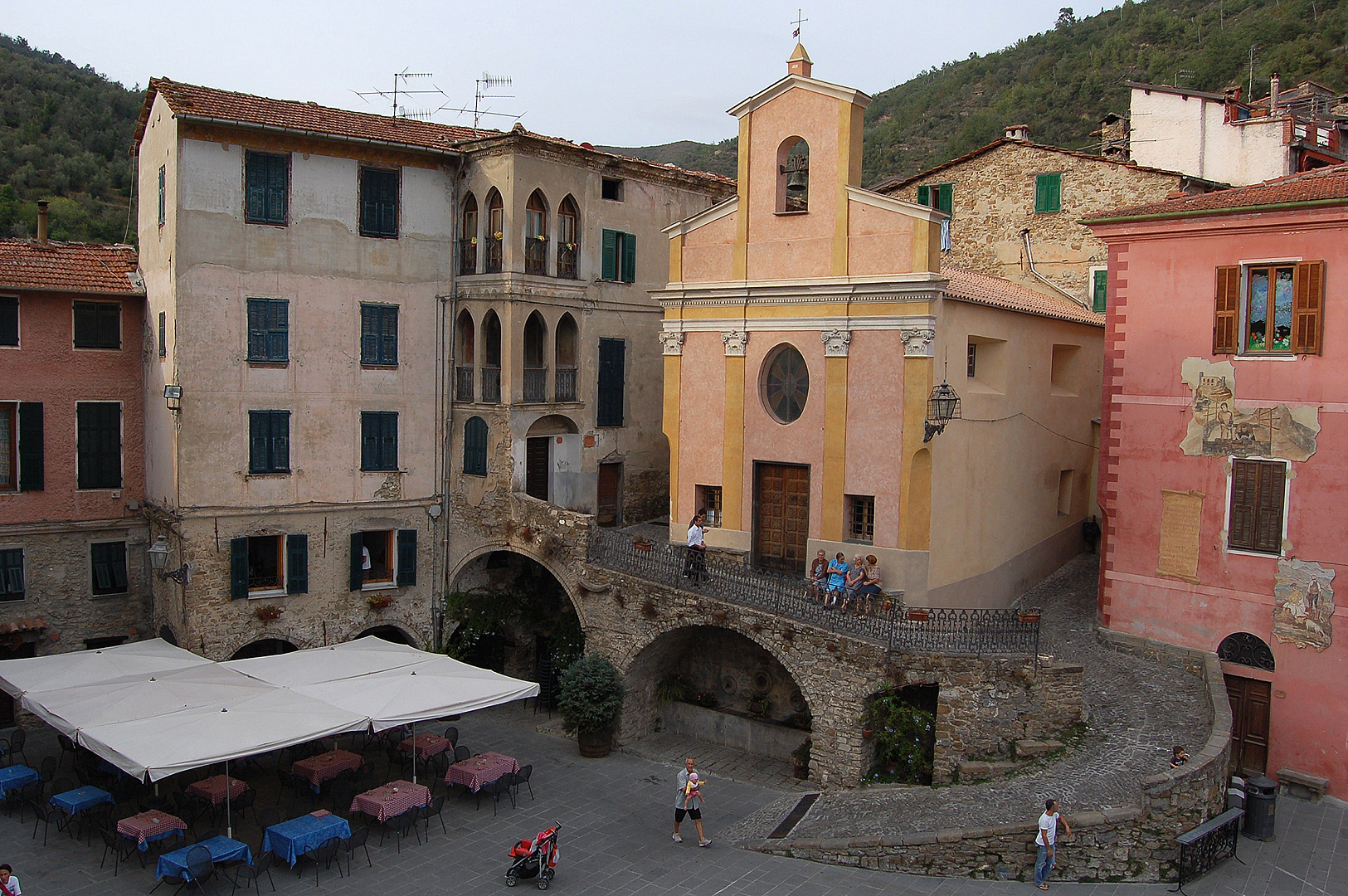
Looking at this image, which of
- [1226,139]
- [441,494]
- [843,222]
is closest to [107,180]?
[441,494]

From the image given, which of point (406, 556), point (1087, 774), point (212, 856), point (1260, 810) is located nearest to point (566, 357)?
point (406, 556)

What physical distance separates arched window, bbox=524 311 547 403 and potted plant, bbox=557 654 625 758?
6645mm

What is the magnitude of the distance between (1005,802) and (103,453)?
20391mm

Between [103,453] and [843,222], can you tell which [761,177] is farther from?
[103,453]

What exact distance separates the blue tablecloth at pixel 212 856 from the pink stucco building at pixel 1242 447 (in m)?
16.3

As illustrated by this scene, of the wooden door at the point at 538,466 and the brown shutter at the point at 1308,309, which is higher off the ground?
the brown shutter at the point at 1308,309

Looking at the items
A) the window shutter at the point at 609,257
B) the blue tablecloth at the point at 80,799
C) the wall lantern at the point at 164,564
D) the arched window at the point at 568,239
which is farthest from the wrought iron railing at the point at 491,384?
the blue tablecloth at the point at 80,799

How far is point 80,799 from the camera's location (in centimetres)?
1598

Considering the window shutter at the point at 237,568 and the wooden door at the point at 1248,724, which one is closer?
the wooden door at the point at 1248,724

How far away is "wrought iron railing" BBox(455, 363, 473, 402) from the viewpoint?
79.8 ft

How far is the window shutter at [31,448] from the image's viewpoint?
2219 centimetres

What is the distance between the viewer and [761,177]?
2134 cm

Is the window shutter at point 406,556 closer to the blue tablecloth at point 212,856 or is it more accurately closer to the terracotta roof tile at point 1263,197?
the blue tablecloth at point 212,856

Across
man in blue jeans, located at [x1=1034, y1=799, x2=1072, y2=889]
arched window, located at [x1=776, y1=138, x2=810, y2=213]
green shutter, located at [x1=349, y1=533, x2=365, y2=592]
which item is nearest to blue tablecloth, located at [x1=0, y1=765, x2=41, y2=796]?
green shutter, located at [x1=349, y1=533, x2=365, y2=592]
